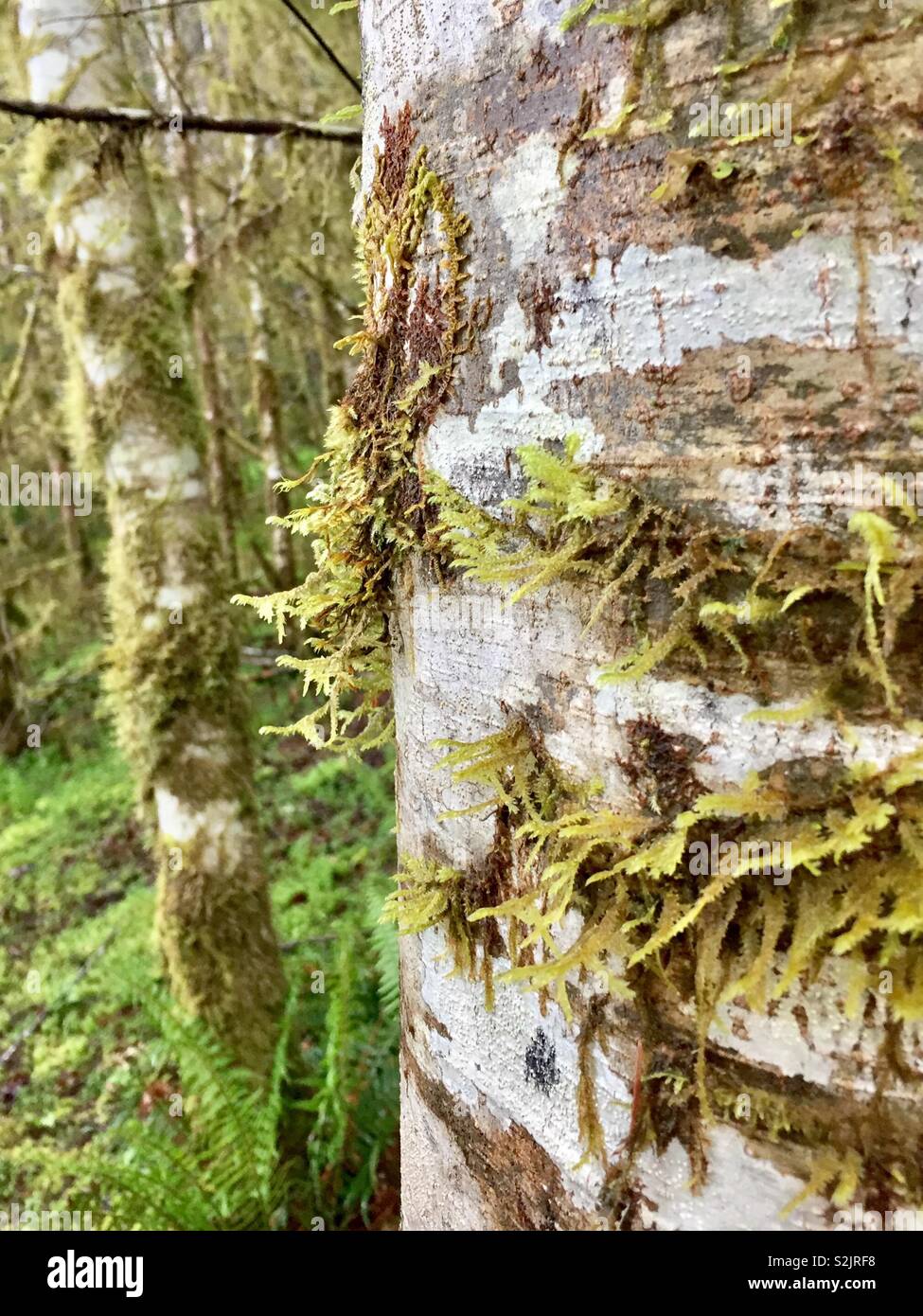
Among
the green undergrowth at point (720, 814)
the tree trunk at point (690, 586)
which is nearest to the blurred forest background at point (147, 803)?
the tree trunk at point (690, 586)

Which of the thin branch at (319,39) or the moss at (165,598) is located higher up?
the thin branch at (319,39)

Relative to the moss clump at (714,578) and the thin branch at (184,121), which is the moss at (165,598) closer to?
the thin branch at (184,121)

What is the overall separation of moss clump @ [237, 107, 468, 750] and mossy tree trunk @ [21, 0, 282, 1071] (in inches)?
116

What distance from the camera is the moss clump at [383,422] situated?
0.93 metres

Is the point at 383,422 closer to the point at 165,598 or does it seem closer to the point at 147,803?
the point at 165,598

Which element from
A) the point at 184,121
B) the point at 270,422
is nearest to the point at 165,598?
the point at 184,121

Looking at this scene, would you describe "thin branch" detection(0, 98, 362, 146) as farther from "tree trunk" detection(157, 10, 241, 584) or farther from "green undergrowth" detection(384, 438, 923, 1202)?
"tree trunk" detection(157, 10, 241, 584)

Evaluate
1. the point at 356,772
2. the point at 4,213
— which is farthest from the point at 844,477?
the point at 4,213

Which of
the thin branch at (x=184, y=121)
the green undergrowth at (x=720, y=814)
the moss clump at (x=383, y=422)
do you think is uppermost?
the thin branch at (x=184, y=121)

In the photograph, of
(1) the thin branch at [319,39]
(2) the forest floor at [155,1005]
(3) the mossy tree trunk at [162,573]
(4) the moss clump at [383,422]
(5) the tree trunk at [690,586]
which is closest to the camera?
(5) the tree trunk at [690,586]

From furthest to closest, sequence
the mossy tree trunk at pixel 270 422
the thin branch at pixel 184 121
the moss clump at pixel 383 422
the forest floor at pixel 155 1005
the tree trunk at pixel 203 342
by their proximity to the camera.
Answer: the mossy tree trunk at pixel 270 422
the tree trunk at pixel 203 342
the forest floor at pixel 155 1005
the thin branch at pixel 184 121
the moss clump at pixel 383 422

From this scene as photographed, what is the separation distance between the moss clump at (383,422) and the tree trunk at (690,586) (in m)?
0.04

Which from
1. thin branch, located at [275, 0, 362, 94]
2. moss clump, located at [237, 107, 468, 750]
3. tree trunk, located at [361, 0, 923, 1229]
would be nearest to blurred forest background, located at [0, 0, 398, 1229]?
thin branch, located at [275, 0, 362, 94]

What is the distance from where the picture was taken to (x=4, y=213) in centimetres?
938
